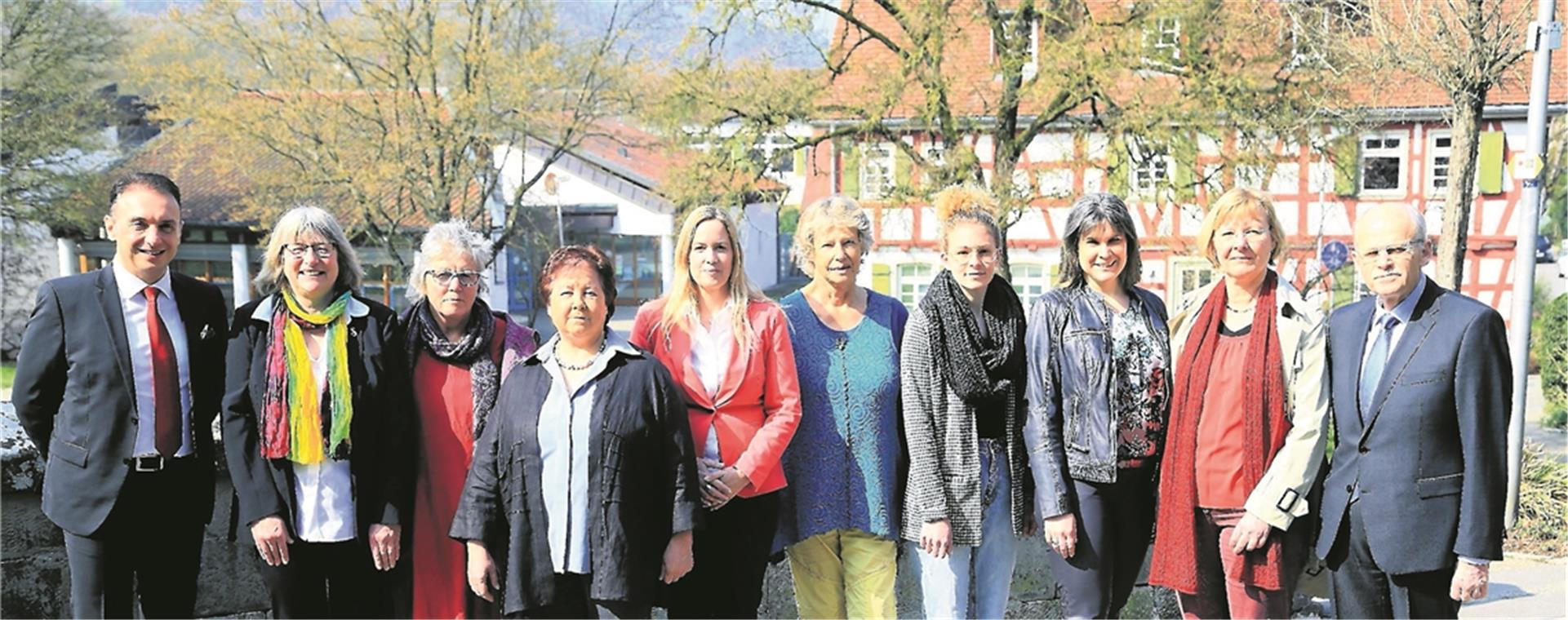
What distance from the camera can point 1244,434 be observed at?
3.23 metres

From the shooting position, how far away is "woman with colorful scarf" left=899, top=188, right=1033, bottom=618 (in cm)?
338

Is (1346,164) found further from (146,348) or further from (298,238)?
(146,348)

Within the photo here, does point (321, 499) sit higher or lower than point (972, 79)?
lower

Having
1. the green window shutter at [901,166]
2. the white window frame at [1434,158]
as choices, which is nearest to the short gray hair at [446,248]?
the green window shutter at [901,166]

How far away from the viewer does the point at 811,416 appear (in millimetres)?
3469

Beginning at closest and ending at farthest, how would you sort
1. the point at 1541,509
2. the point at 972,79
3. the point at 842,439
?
the point at 842,439
the point at 1541,509
the point at 972,79

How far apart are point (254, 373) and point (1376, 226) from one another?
305 cm

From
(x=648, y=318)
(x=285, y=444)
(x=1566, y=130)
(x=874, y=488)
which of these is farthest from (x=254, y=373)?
(x=1566, y=130)

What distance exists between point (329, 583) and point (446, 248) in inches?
39.6

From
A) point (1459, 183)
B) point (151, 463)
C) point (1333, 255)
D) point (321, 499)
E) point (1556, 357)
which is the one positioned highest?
point (1459, 183)

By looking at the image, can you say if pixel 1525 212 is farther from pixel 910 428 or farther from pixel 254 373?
pixel 254 373

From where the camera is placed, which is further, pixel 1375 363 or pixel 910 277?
pixel 910 277

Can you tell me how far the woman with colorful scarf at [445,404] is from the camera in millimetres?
3330

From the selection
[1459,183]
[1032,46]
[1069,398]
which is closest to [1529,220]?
[1459,183]
